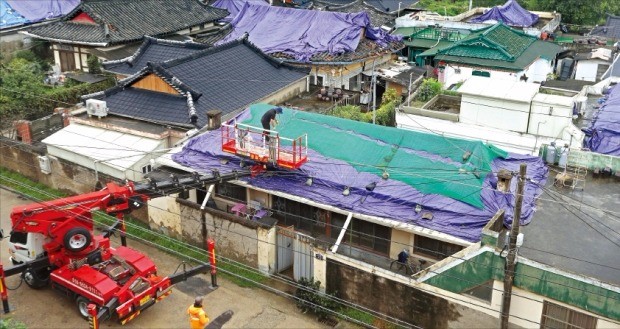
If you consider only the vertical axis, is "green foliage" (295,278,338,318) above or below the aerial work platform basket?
below

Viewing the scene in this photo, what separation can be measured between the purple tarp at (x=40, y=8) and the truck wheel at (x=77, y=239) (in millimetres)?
42336

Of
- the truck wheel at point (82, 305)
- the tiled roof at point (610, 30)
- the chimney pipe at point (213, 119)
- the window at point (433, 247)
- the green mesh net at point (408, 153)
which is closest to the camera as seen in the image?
the truck wheel at point (82, 305)

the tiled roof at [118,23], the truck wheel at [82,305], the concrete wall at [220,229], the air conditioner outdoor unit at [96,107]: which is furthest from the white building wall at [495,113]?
the tiled roof at [118,23]

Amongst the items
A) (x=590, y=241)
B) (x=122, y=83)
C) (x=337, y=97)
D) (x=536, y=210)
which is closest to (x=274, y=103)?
(x=337, y=97)

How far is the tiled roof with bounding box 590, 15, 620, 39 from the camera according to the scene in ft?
184

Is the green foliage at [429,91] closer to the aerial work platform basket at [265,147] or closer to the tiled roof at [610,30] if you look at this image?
the aerial work platform basket at [265,147]

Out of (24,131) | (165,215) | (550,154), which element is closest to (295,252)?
(165,215)

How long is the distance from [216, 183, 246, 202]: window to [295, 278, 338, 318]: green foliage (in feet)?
17.4

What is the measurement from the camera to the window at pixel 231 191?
25.2 m

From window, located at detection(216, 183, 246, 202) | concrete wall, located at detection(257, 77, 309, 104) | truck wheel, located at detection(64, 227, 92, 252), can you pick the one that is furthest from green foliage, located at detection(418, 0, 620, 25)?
truck wheel, located at detection(64, 227, 92, 252)

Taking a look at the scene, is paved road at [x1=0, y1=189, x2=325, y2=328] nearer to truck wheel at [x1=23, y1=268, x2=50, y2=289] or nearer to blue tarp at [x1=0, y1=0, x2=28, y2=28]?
truck wheel at [x1=23, y1=268, x2=50, y2=289]

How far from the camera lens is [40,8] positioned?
57500 mm

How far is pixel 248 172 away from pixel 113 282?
6751 millimetres

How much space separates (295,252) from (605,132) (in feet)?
48.8
